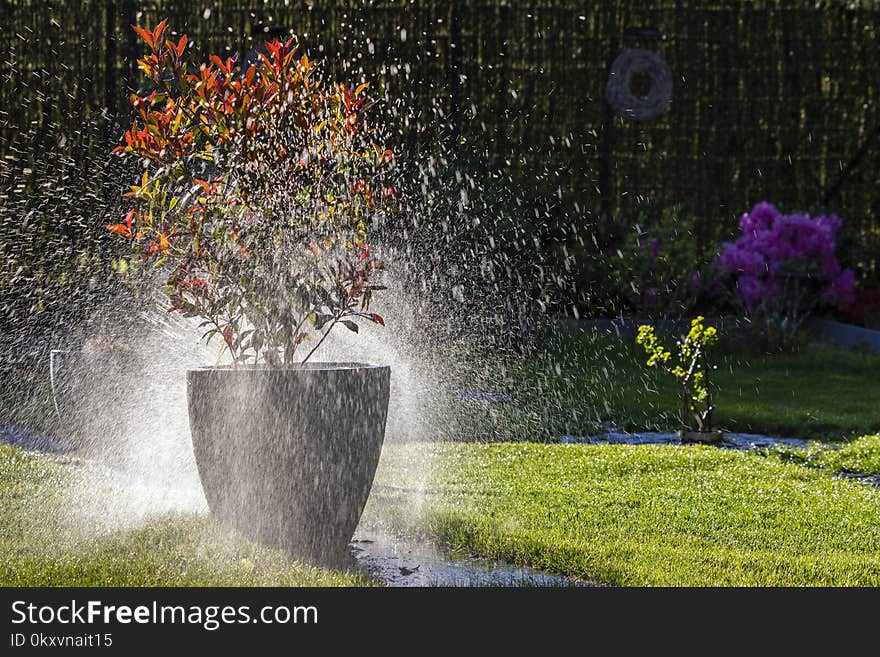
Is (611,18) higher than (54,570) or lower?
higher

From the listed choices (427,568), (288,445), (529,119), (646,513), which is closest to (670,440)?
(646,513)

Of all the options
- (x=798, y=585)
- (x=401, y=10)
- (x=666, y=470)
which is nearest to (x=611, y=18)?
(x=401, y=10)

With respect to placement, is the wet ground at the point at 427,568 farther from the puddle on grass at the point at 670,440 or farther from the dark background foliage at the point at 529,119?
the dark background foliage at the point at 529,119

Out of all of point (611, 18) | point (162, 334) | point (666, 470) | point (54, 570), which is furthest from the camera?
point (611, 18)

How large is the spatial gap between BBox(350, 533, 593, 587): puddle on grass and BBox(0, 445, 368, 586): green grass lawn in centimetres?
20

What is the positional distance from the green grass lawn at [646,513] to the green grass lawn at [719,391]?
2.92ft

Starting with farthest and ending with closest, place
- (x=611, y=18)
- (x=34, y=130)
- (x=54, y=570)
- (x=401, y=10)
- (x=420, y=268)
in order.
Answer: (x=611, y=18) → (x=401, y=10) → (x=34, y=130) → (x=420, y=268) → (x=54, y=570)

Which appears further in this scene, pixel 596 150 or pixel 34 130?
pixel 596 150

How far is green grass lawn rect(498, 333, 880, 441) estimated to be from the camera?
19.7 feet

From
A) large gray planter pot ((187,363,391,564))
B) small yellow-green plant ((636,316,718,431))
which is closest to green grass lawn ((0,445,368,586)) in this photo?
large gray planter pot ((187,363,391,564))

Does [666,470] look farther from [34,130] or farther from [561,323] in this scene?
[34,130]

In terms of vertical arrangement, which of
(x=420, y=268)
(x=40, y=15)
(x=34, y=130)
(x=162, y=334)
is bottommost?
(x=162, y=334)

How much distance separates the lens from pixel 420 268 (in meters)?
7.46

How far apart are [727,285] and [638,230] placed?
118cm
